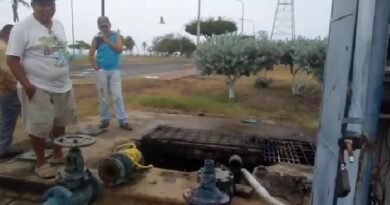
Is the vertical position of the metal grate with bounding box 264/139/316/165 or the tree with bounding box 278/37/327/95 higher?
the tree with bounding box 278/37/327/95

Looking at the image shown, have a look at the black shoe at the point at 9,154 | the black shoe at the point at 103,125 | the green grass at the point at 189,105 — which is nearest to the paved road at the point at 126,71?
the green grass at the point at 189,105

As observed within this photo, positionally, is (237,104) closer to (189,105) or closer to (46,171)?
(189,105)

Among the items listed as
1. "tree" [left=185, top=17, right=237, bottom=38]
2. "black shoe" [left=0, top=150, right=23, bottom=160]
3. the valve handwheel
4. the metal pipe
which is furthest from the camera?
"tree" [left=185, top=17, right=237, bottom=38]

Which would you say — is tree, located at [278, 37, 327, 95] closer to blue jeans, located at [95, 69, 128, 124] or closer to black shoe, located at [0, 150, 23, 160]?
blue jeans, located at [95, 69, 128, 124]

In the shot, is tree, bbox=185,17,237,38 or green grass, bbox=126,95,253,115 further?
tree, bbox=185,17,237,38

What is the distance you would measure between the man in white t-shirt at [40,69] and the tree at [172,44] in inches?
1770

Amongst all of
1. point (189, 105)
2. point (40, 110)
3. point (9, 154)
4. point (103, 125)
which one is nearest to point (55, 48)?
point (40, 110)

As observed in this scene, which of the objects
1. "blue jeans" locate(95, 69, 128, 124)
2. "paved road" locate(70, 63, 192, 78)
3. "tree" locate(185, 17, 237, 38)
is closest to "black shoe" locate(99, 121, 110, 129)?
"blue jeans" locate(95, 69, 128, 124)

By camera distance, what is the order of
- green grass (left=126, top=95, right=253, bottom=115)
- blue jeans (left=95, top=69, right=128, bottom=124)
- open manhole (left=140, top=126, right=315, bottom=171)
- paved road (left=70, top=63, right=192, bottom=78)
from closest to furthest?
open manhole (left=140, top=126, right=315, bottom=171) < blue jeans (left=95, top=69, right=128, bottom=124) < green grass (left=126, top=95, right=253, bottom=115) < paved road (left=70, top=63, right=192, bottom=78)

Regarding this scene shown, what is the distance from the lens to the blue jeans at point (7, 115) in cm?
412

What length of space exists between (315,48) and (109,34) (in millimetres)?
5902

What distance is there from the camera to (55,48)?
3.28 meters

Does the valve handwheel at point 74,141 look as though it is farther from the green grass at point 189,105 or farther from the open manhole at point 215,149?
the green grass at point 189,105

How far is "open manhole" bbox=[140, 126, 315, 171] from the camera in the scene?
4.38m
